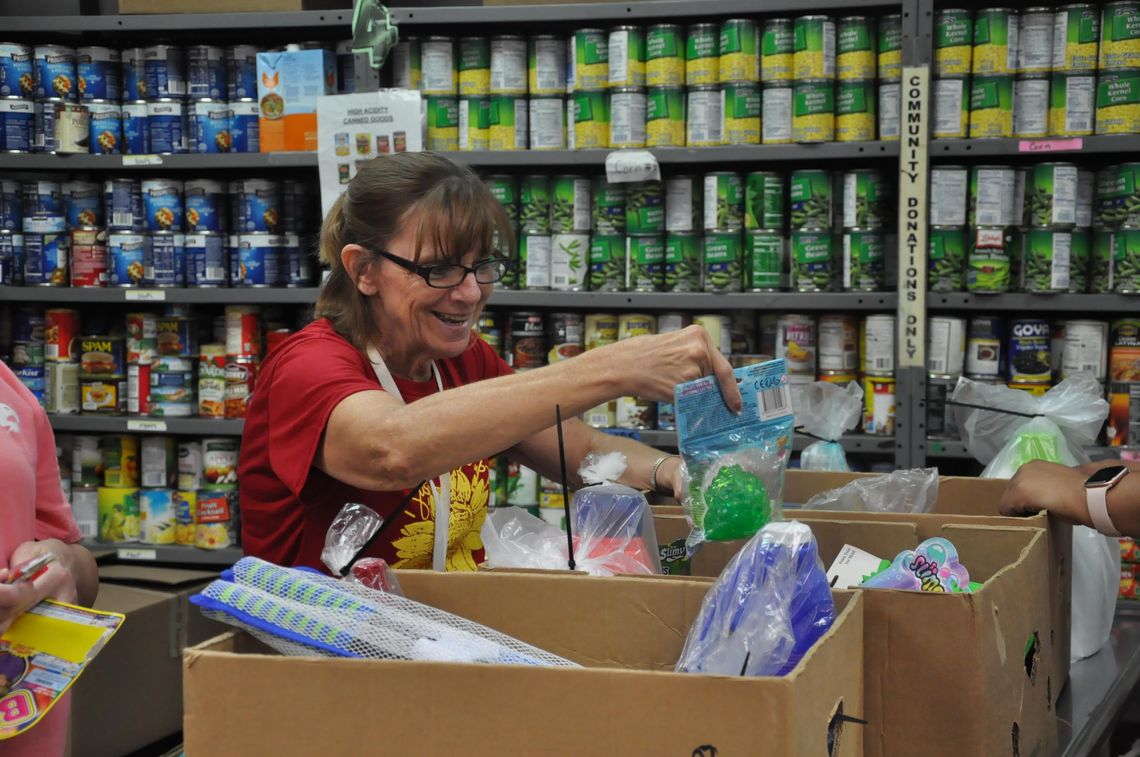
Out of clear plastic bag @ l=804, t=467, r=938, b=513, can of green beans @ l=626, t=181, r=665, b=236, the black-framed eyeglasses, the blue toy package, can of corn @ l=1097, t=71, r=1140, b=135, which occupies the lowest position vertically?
clear plastic bag @ l=804, t=467, r=938, b=513

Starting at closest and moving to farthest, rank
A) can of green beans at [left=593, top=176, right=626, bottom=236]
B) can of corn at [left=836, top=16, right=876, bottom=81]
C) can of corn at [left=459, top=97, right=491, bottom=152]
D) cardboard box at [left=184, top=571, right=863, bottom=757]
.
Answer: cardboard box at [left=184, top=571, right=863, bottom=757] → can of corn at [left=836, top=16, right=876, bottom=81] → can of green beans at [left=593, top=176, right=626, bottom=236] → can of corn at [left=459, top=97, right=491, bottom=152]

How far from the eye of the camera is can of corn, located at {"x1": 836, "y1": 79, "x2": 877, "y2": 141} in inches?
128

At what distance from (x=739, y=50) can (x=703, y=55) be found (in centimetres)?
11

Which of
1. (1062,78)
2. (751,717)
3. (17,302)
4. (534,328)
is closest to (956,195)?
(1062,78)

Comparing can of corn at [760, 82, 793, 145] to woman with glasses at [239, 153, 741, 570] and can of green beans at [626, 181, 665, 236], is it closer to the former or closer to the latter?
can of green beans at [626, 181, 665, 236]

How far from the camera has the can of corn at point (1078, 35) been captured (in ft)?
10.1

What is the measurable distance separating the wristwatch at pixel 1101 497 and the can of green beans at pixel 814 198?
1.80 m

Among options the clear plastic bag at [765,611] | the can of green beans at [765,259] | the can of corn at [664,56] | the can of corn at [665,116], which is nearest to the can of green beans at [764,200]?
the can of green beans at [765,259]

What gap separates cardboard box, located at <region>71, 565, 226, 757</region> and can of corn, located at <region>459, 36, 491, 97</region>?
163 centimetres

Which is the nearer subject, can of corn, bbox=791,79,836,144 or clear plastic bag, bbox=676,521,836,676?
clear plastic bag, bbox=676,521,836,676

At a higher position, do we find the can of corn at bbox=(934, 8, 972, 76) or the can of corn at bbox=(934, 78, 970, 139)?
the can of corn at bbox=(934, 8, 972, 76)

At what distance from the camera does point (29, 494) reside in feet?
5.22

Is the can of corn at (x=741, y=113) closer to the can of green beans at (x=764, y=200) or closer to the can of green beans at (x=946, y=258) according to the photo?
the can of green beans at (x=764, y=200)

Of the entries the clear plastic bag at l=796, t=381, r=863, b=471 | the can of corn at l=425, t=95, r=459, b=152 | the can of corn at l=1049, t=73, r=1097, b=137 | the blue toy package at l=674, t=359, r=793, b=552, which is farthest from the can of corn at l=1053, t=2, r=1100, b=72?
the blue toy package at l=674, t=359, r=793, b=552
